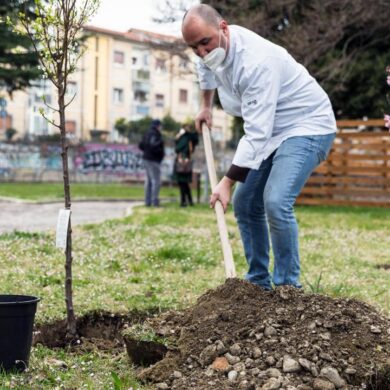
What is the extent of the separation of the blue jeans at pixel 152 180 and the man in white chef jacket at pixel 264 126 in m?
11.2

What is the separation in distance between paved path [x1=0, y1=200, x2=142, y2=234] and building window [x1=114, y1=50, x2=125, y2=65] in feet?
166

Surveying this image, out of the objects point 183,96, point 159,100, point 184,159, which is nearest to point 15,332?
point 184,159

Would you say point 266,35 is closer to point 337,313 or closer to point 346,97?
point 346,97

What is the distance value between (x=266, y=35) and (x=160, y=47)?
9.10ft

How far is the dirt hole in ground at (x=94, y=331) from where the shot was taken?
165 inches

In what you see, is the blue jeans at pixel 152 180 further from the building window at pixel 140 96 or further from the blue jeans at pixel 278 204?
the building window at pixel 140 96

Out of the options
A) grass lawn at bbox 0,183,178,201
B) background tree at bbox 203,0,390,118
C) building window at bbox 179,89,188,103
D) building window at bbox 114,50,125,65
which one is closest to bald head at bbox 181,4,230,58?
background tree at bbox 203,0,390,118

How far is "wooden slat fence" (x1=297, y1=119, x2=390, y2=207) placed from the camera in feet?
56.5

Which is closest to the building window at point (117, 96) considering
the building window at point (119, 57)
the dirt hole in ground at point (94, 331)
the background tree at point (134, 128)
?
the building window at point (119, 57)

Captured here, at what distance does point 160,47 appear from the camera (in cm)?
1933

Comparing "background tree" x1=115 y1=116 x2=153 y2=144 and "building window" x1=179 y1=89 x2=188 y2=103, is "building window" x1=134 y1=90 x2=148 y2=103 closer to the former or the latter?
"building window" x1=179 y1=89 x2=188 y2=103

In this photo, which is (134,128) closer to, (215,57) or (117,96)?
(117,96)

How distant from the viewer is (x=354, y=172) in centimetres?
1767

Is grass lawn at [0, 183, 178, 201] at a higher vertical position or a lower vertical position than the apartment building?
lower
